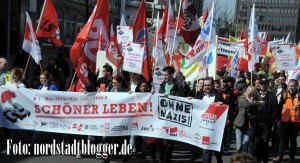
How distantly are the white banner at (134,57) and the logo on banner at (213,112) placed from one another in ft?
8.08

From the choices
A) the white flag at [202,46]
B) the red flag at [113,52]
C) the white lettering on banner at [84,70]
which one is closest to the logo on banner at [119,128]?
the white lettering on banner at [84,70]

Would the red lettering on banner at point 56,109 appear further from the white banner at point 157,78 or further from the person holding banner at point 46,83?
the white banner at point 157,78

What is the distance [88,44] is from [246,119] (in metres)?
3.07

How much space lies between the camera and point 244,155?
2910mm

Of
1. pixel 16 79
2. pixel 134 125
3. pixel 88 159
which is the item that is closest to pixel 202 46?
pixel 134 125

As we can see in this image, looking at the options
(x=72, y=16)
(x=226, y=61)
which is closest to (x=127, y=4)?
(x=72, y=16)

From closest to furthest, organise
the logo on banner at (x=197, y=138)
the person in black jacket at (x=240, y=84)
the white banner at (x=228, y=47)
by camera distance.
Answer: the logo on banner at (x=197, y=138), the person in black jacket at (x=240, y=84), the white banner at (x=228, y=47)

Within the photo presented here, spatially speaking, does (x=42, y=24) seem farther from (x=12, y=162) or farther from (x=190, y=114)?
(x=190, y=114)

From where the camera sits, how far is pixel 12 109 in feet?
23.3

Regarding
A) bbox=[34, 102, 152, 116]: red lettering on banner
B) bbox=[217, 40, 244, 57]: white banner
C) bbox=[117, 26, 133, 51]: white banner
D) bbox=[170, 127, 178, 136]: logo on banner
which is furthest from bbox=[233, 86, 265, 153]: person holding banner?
bbox=[217, 40, 244, 57]: white banner

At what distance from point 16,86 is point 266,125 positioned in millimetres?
4310

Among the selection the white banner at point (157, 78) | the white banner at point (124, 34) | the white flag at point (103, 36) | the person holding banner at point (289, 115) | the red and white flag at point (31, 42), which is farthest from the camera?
the white banner at point (124, 34)

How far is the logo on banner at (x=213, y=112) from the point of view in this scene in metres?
6.43

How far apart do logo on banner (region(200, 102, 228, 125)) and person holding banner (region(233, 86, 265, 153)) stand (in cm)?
36
